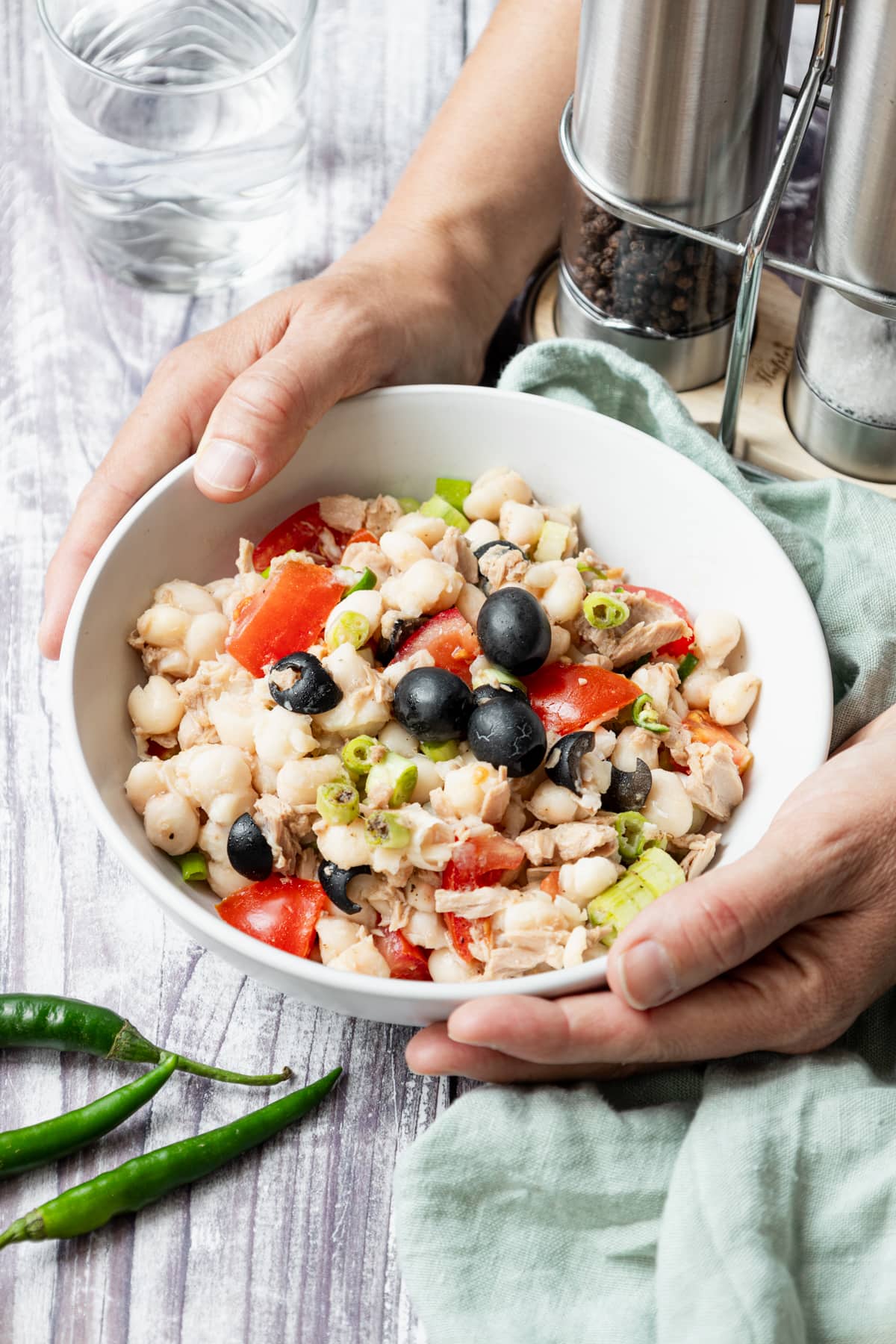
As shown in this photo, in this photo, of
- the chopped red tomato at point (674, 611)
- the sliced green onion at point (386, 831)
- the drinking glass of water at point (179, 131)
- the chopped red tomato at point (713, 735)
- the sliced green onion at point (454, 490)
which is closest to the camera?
the sliced green onion at point (386, 831)

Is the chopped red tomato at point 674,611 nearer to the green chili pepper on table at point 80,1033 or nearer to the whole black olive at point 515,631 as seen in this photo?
the whole black olive at point 515,631

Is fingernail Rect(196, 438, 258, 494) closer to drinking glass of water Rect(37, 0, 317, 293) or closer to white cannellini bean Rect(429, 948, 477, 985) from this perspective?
white cannellini bean Rect(429, 948, 477, 985)

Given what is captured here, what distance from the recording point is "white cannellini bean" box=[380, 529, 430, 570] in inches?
68.9

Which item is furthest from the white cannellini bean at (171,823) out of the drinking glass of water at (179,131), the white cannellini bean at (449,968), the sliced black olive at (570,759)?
the drinking glass of water at (179,131)

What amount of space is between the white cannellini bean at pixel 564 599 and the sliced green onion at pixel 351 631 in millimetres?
229

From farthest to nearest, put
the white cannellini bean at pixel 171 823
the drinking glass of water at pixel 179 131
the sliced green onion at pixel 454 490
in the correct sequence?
the drinking glass of water at pixel 179 131
the sliced green onion at pixel 454 490
the white cannellini bean at pixel 171 823

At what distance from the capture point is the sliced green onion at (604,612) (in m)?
1.71

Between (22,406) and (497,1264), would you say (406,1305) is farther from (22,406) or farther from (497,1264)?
(22,406)

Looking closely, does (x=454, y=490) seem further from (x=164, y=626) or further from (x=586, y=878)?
(x=586, y=878)

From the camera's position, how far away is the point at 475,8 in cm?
282

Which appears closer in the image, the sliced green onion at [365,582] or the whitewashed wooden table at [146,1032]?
the whitewashed wooden table at [146,1032]

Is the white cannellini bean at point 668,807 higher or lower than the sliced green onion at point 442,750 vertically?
lower

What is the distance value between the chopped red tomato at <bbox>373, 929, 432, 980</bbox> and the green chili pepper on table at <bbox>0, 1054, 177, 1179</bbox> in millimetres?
292

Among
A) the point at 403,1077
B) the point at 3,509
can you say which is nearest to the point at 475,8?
the point at 3,509
